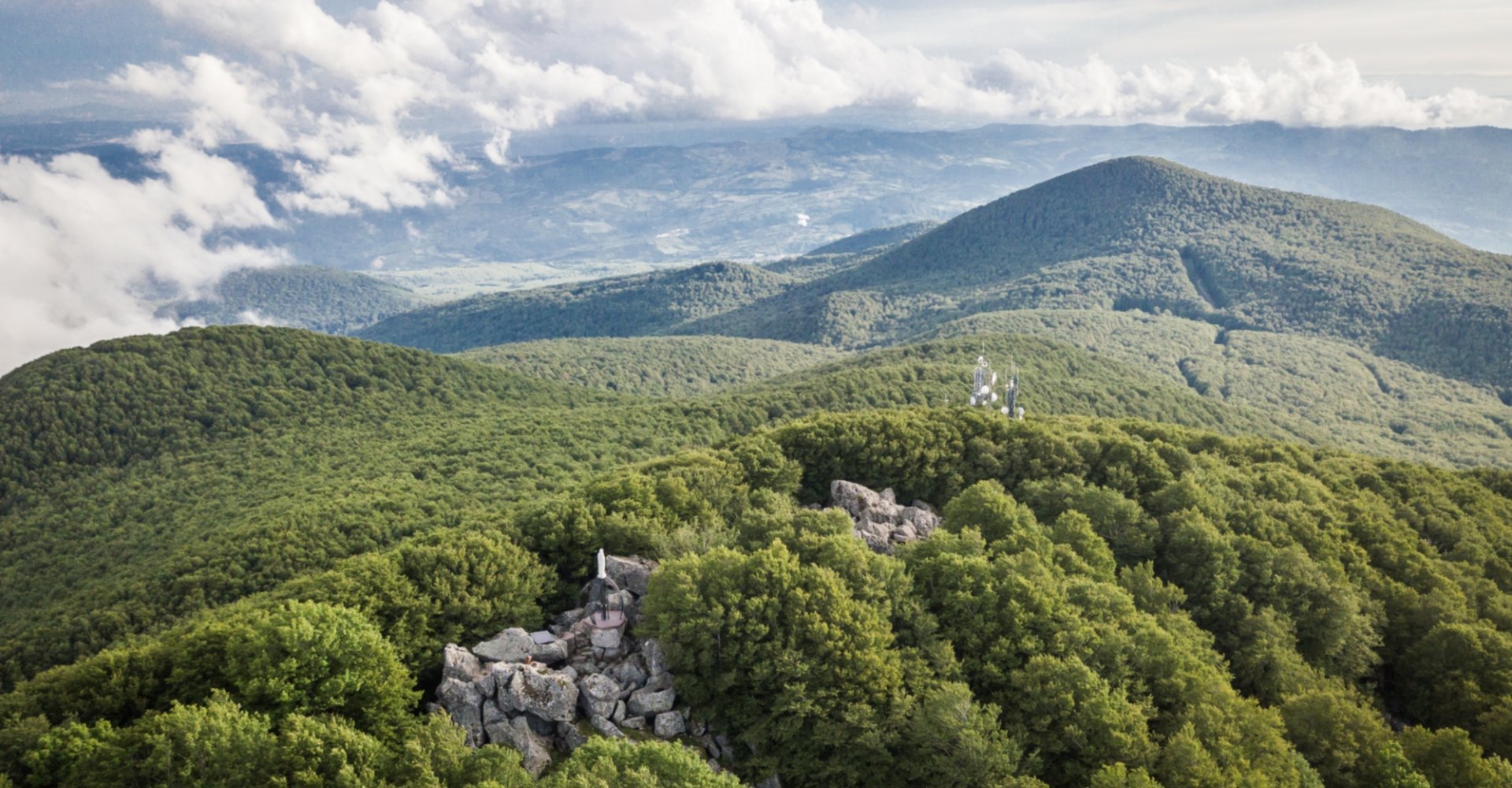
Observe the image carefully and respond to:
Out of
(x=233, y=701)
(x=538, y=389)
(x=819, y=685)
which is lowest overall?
(x=538, y=389)

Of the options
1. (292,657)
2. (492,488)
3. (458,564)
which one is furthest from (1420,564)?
(492,488)

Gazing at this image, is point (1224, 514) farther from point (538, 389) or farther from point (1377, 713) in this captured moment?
point (538, 389)

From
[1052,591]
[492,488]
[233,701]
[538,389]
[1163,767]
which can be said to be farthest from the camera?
[538,389]

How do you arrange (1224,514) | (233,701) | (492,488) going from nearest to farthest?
(233,701), (1224,514), (492,488)

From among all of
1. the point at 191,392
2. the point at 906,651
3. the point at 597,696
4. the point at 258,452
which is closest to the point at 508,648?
the point at 597,696

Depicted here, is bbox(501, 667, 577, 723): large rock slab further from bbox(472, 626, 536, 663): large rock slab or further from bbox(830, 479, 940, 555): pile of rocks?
bbox(830, 479, 940, 555): pile of rocks

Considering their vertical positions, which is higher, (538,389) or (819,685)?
(819,685)
